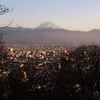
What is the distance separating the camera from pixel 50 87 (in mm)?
35812

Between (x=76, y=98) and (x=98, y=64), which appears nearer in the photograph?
(x=76, y=98)

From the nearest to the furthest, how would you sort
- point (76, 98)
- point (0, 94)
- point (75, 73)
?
point (0, 94) → point (76, 98) → point (75, 73)

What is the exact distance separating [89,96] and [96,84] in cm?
194

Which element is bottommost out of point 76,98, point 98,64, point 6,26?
point 76,98

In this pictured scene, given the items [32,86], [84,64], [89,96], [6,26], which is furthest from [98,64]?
[6,26]

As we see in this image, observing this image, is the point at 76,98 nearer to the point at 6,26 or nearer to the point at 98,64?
the point at 98,64

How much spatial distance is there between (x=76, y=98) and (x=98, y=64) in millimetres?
4980

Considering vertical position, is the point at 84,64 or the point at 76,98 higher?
the point at 84,64

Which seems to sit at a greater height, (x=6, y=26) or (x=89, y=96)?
(x=6, y=26)

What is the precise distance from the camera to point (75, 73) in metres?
37.5

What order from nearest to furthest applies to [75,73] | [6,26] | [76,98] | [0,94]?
[6,26]
[0,94]
[76,98]
[75,73]

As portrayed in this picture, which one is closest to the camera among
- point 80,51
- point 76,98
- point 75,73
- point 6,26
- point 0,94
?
point 6,26

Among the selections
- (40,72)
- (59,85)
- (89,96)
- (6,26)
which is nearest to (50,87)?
(59,85)

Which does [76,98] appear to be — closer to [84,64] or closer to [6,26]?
[84,64]
